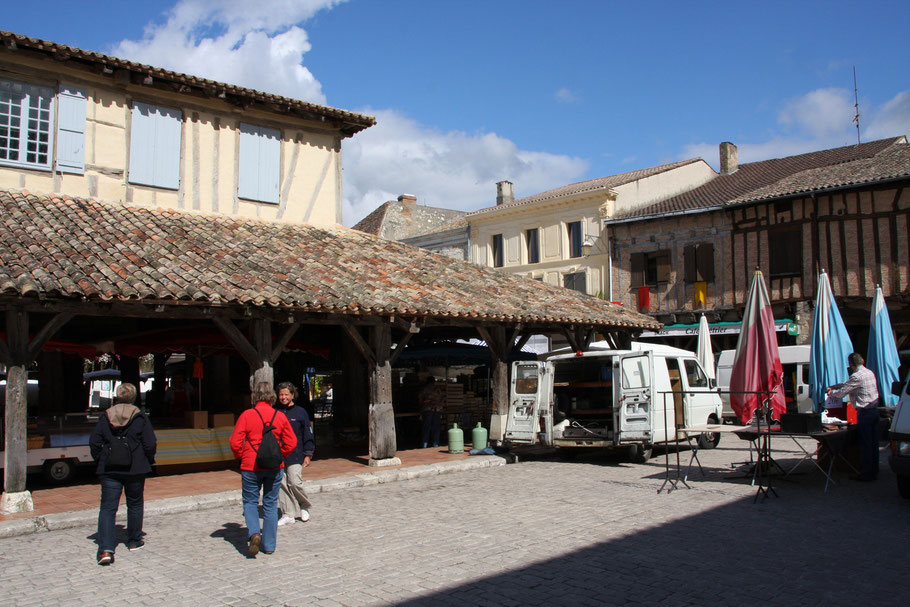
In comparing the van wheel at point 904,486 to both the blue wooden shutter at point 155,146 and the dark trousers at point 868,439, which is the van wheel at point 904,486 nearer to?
the dark trousers at point 868,439

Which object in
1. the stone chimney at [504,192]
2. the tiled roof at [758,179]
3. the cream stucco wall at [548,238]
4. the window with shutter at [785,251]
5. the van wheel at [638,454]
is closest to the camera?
the van wheel at [638,454]

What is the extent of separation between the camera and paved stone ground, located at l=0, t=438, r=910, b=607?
5418 mm

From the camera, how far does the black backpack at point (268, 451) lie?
6.47 meters

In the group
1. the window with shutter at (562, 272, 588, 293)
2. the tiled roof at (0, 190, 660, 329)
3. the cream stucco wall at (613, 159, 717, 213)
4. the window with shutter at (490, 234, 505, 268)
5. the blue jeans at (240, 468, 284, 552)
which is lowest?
the blue jeans at (240, 468, 284, 552)

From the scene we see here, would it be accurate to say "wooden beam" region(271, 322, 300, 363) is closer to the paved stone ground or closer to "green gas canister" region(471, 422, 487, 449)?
the paved stone ground

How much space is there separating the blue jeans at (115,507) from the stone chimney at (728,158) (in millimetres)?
31587

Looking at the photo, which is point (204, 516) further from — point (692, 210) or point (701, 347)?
point (692, 210)

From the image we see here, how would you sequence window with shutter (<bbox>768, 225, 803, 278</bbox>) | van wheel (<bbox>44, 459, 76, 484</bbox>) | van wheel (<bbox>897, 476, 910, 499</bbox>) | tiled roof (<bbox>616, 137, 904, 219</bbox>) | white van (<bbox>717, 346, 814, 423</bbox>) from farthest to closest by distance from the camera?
tiled roof (<bbox>616, 137, 904, 219</bbox>)
window with shutter (<bbox>768, 225, 803, 278</bbox>)
white van (<bbox>717, 346, 814, 423</bbox>)
van wheel (<bbox>44, 459, 76, 484</bbox>)
van wheel (<bbox>897, 476, 910, 499</bbox>)

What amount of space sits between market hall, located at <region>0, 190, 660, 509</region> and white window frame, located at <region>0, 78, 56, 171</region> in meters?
0.63

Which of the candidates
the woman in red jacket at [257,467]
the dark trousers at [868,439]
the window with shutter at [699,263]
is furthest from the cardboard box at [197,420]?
the window with shutter at [699,263]

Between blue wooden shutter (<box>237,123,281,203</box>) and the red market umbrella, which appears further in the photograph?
blue wooden shutter (<box>237,123,281,203</box>)

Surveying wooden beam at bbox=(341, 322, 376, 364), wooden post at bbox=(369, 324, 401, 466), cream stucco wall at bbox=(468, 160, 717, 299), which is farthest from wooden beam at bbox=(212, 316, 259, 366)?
cream stucco wall at bbox=(468, 160, 717, 299)

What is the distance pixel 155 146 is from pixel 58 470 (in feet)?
20.0

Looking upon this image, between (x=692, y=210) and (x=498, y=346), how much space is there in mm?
15649
